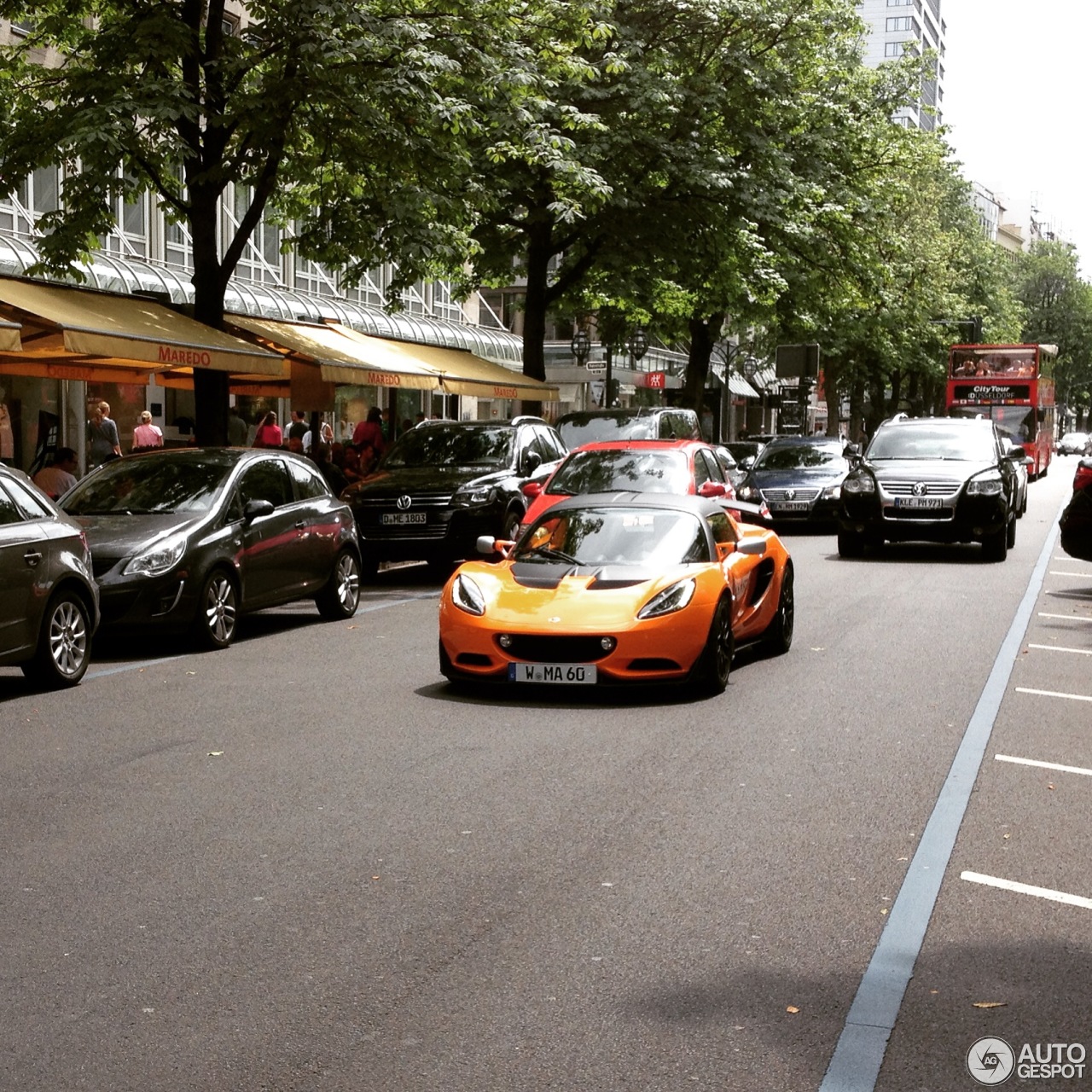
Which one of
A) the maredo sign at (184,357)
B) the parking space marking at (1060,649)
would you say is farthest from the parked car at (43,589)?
the parking space marking at (1060,649)

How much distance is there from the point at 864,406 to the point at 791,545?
37919 millimetres

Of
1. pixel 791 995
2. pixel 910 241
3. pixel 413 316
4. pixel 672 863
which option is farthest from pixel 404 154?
pixel 910 241

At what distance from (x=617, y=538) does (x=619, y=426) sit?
44.6ft

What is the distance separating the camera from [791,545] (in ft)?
81.5

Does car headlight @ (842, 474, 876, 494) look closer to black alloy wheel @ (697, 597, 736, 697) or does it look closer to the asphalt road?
the asphalt road

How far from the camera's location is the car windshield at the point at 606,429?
2464 cm

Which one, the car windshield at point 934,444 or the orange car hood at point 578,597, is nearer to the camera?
the orange car hood at point 578,597

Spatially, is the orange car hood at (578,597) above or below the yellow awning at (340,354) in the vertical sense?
below

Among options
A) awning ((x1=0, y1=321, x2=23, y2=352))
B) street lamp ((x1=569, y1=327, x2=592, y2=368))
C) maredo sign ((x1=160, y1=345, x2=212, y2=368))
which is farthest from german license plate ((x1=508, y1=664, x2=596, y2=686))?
street lamp ((x1=569, y1=327, x2=592, y2=368))

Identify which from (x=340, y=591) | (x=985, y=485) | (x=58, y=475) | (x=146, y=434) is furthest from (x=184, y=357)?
(x=985, y=485)

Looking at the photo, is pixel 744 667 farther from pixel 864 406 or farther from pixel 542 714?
pixel 864 406

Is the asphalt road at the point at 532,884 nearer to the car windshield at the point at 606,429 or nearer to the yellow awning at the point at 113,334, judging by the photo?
the yellow awning at the point at 113,334

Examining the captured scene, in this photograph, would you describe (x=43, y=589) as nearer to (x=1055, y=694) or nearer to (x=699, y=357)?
(x=1055, y=694)

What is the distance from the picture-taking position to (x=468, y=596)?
10.9 meters
